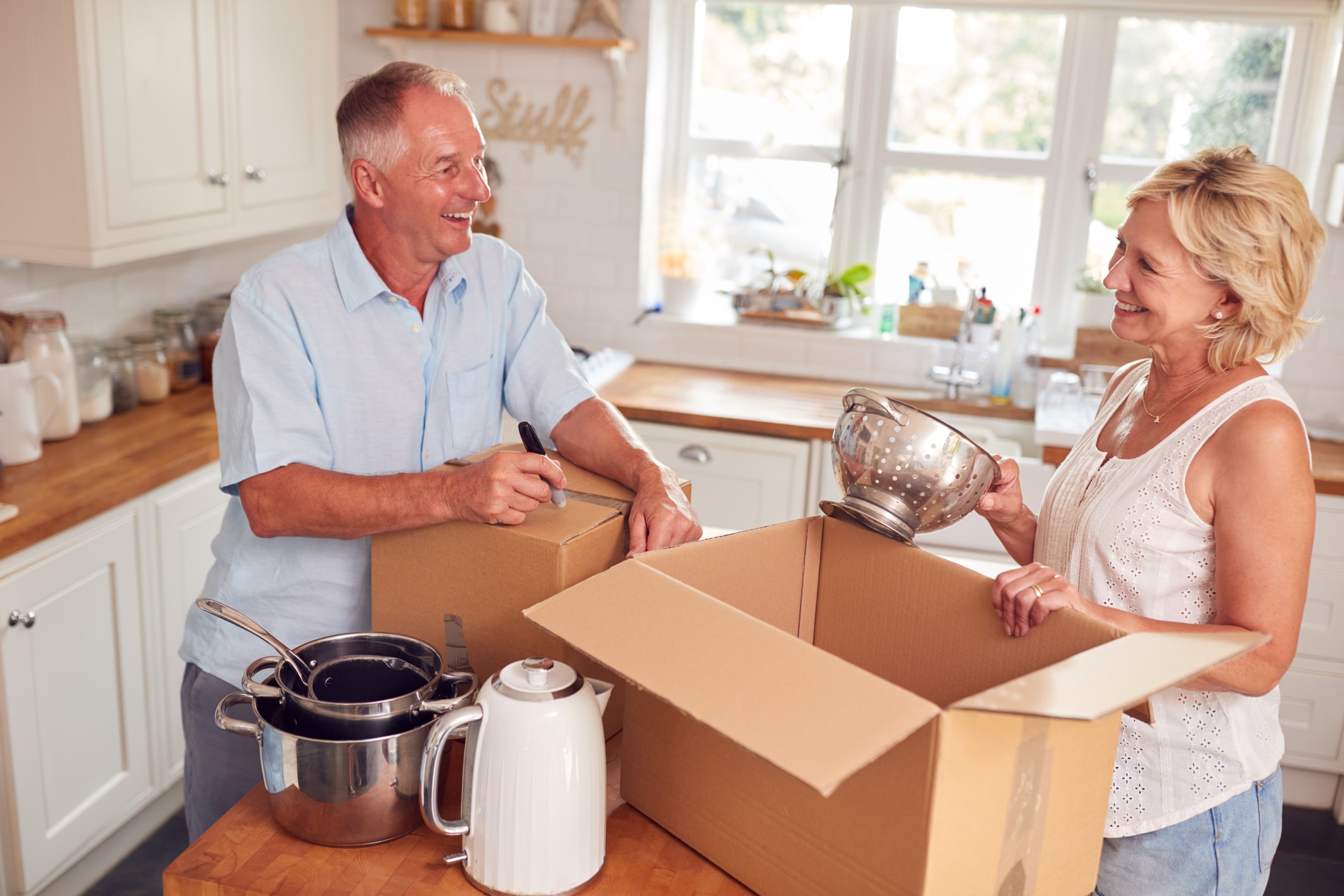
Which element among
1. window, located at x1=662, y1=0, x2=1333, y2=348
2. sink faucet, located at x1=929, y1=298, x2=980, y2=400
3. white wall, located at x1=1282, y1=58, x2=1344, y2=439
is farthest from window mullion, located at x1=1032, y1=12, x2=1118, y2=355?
white wall, located at x1=1282, y1=58, x2=1344, y2=439

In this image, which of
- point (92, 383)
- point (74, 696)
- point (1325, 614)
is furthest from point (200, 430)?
point (1325, 614)

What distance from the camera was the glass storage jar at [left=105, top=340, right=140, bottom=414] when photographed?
9.23 feet

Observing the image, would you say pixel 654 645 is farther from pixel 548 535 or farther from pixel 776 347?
pixel 776 347

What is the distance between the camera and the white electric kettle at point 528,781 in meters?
1.01

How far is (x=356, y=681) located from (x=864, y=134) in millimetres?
2883

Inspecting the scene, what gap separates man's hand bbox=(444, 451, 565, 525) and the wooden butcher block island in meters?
0.33

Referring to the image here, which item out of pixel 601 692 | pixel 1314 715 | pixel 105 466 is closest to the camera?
pixel 601 692

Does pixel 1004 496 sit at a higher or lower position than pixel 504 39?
lower

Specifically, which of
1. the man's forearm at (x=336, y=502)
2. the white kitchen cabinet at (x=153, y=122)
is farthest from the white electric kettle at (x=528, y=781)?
the white kitchen cabinet at (x=153, y=122)

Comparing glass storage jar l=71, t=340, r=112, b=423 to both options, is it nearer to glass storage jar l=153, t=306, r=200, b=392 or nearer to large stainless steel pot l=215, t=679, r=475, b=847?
glass storage jar l=153, t=306, r=200, b=392

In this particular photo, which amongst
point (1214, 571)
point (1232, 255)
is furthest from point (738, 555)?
point (1232, 255)

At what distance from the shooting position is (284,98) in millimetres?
3078

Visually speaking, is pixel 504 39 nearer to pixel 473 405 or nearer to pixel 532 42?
pixel 532 42

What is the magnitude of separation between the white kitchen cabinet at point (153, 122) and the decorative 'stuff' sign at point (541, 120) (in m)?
0.55
